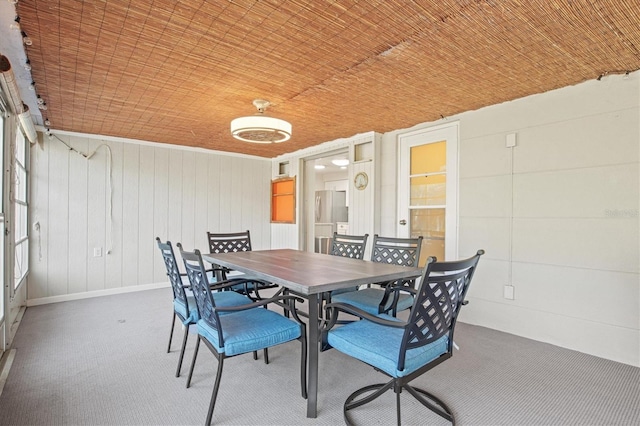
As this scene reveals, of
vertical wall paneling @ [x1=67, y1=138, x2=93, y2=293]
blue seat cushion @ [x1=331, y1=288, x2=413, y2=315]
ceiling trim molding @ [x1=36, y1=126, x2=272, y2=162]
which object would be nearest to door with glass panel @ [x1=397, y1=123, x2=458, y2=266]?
blue seat cushion @ [x1=331, y1=288, x2=413, y2=315]

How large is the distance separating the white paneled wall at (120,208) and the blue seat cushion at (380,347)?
4.18m

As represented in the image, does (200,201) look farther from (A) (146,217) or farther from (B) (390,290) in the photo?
(B) (390,290)

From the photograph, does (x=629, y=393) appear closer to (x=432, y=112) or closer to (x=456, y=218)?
(x=456, y=218)

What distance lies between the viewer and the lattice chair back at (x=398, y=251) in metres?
3.00

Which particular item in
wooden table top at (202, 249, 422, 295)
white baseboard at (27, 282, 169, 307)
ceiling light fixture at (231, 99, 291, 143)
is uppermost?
ceiling light fixture at (231, 99, 291, 143)

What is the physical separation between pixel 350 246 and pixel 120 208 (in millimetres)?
3521

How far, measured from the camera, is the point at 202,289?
189cm

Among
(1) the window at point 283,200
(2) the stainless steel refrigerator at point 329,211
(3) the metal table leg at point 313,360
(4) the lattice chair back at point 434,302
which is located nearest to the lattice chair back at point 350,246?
(3) the metal table leg at point 313,360

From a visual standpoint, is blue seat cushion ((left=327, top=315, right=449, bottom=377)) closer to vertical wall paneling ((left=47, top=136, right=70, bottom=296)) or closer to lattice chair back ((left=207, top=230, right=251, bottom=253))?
lattice chair back ((left=207, top=230, right=251, bottom=253))

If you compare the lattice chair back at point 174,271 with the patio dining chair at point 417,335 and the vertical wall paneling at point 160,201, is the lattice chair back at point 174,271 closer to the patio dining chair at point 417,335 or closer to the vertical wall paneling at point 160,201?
the patio dining chair at point 417,335

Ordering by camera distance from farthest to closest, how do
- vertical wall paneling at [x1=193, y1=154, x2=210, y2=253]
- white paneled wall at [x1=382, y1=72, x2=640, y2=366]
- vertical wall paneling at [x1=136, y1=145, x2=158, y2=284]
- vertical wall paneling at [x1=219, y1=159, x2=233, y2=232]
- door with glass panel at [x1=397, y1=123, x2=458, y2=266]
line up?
vertical wall paneling at [x1=219, y1=159, x2=233, y2=232]
vertical wall paneling at [x1=193, y1=154, x2=210, y2=253]
vertical wall paneling at [x1=136, y1=145, x2=158, y2=284]
door with glass panel at [x1=397, y1=123, x2=458, y2=266]
white paneled wall at [x1=382, y1=72, x2=640, y2=366]

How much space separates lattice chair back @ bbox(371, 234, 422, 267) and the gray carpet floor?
85cm

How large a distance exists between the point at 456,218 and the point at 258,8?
286 centimetres

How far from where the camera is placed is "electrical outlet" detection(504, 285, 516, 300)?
3.23 meters
